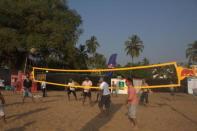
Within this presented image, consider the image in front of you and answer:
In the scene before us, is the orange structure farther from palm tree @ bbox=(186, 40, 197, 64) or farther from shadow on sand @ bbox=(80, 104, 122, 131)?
palm tree @ bbox=(186, 40, 197, 64)

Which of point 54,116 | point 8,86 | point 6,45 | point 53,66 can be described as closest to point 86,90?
point 54,116

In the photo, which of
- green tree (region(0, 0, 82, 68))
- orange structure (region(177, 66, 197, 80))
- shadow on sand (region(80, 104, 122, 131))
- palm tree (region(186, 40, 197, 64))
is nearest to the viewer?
shadow on sand (region(80, 104, 122, 131))

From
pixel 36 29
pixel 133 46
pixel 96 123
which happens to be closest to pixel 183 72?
pixel 96 123

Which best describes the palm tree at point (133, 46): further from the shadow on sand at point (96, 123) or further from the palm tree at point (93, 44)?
the shadow on sand at point (96, 123)

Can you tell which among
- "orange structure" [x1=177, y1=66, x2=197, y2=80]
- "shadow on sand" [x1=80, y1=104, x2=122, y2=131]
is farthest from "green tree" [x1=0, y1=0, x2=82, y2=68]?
"orange structure" [x1=177, y1=66, x2=197, y2=80]

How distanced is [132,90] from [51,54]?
36733mm

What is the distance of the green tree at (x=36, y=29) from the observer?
4275 cm

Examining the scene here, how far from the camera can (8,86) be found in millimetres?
36000

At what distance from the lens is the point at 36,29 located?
147ft

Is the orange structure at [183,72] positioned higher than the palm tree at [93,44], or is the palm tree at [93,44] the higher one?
the palm tree at [93,44]

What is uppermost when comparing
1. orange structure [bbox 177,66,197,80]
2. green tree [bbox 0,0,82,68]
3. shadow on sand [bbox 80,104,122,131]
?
green tree [bbox 0,0,82,68]

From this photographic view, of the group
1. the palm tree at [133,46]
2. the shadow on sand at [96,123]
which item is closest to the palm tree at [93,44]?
the palm tree at [133,46]

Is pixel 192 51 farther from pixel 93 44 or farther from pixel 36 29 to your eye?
pixel 36 29

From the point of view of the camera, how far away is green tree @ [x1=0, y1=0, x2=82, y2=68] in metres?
42.8
